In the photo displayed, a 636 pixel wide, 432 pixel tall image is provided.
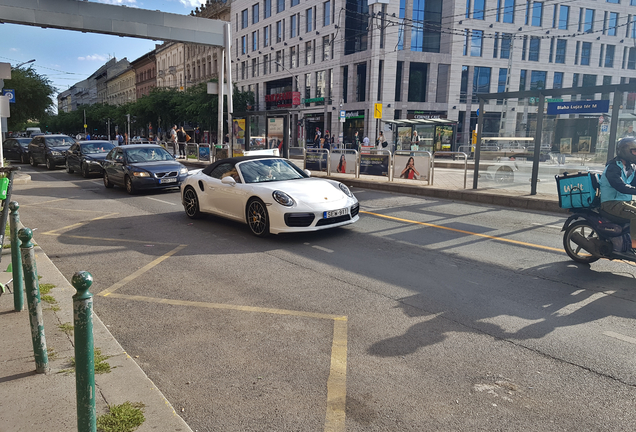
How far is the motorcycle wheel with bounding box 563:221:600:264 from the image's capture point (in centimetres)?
673

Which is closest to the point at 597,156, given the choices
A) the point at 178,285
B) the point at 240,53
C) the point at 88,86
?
the point at 178,285

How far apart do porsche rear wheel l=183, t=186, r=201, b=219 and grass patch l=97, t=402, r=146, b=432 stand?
7599mm

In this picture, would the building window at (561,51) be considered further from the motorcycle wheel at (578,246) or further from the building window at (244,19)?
the motorcycle wheel at (578,246)

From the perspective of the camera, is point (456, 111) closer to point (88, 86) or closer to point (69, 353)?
point (69, 353)

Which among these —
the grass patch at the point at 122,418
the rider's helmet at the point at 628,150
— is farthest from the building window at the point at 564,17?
the grass patch at the point at 122,418

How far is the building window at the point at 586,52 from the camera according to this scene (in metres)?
52.8

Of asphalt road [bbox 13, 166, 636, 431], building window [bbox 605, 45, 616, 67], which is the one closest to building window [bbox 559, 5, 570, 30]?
building window [bbox 605, 45, 616, 67]

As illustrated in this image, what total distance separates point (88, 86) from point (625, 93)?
161 m

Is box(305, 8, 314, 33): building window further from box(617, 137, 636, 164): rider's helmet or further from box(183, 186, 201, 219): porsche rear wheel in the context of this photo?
box(617, 137, 636, 164): rider's helmet

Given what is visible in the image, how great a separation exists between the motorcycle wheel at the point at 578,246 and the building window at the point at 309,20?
49.9 meters

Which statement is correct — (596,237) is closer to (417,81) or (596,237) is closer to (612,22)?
(417,81)

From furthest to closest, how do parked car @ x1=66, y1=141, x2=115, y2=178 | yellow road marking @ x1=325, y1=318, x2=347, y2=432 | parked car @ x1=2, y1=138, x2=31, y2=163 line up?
parked car @ x1=2, y1=138, x2=31, y2=163 < parked car @ x1=66, y1=141, x2=115, y2=178 < yellow road marking @ x1=325, y1=318, x2=347, y2=432

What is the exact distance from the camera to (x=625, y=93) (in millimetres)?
11656

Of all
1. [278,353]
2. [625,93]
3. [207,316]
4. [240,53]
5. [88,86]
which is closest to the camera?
[278,353]
